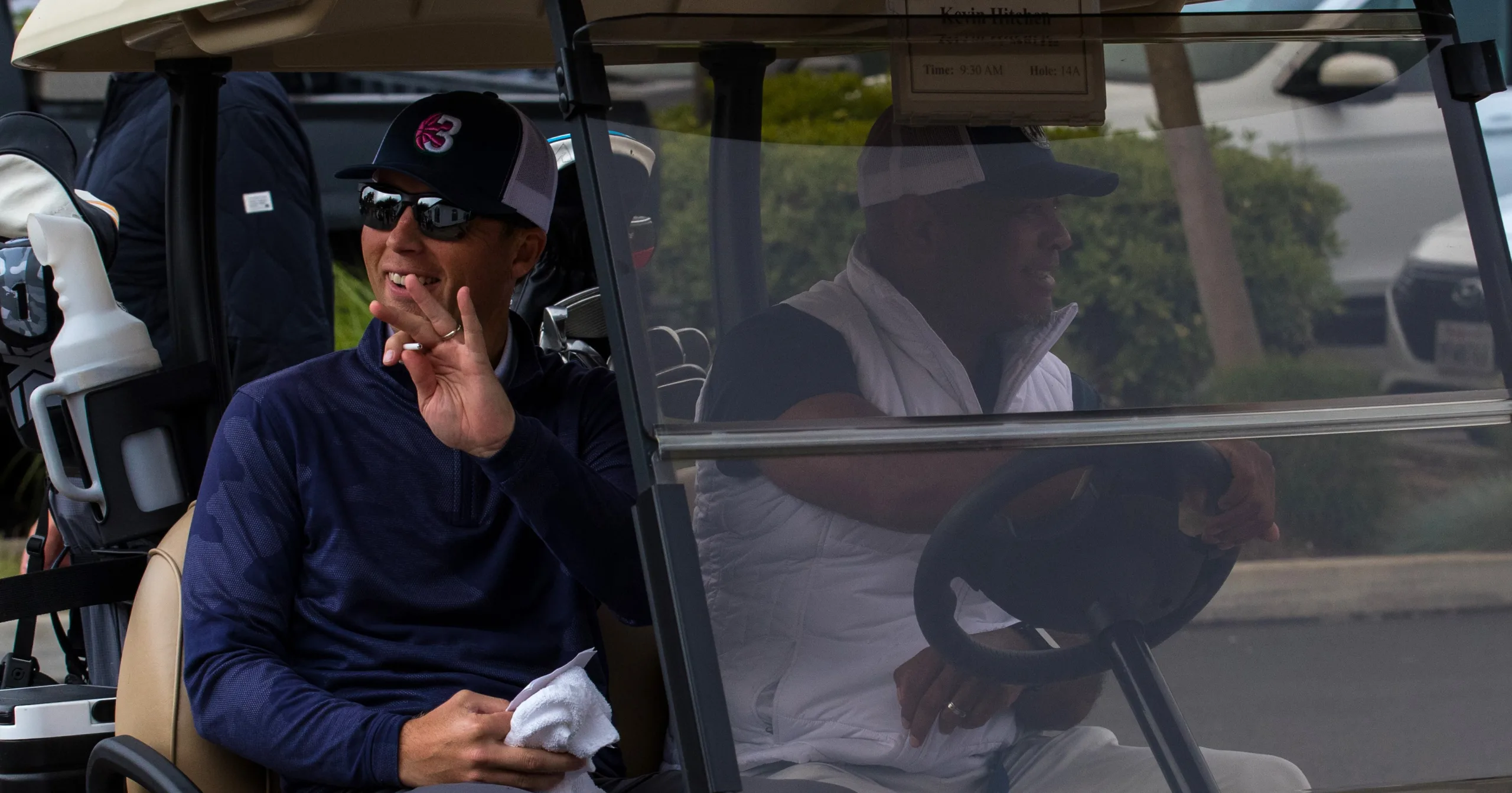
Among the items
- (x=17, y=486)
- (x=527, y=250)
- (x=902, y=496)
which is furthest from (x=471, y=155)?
(x=17, y=486)

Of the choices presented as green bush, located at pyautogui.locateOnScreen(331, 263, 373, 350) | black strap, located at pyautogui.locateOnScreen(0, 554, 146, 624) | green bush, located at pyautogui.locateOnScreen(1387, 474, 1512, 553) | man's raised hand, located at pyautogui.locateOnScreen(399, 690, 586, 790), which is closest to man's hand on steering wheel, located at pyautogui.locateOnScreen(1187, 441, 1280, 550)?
green bush, located at pyautogui.locateOnScreen(1387, 474, 1512, 553)

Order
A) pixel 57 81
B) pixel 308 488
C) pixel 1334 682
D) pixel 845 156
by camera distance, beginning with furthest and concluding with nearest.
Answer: pixel 57 81 → pixel 308 488 → pixel 845 156 → pixel 1334 682

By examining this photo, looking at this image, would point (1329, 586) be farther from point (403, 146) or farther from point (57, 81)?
point (57, 81)

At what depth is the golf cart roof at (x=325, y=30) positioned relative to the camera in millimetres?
1720

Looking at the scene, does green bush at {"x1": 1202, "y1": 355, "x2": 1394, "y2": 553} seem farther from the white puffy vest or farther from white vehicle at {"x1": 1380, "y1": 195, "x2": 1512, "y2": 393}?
the white puffy vest

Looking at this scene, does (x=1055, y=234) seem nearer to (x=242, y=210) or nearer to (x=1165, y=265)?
(x=1165, y=265)

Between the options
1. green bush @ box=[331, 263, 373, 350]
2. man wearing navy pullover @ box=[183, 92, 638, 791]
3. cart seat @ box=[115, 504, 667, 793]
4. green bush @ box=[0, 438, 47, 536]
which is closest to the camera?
man wearing navy pullover @ box=[183, 92, 638, 791]

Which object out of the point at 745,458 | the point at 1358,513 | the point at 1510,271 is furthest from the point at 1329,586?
the point at 745,458

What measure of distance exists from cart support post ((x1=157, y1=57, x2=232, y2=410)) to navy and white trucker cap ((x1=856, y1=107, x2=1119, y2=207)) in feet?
4.47

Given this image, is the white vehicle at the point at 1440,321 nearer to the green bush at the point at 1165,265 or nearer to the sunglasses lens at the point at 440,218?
the green bush at the point at 1165,265

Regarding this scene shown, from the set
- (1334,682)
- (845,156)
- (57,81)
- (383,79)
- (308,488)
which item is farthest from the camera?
(383,79)

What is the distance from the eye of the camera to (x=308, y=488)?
1997mm

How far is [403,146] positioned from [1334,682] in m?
1.34

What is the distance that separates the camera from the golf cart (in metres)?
1.45
